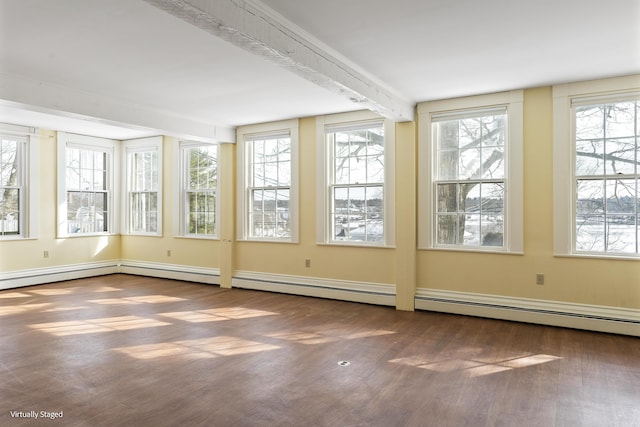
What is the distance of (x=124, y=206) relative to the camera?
28.5 feet

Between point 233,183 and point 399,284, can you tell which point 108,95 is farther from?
point 399,284

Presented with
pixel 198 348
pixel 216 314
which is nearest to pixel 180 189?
pixel 216 314

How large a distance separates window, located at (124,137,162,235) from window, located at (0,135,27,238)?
1859mm

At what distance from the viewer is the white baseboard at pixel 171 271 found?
7.43 m

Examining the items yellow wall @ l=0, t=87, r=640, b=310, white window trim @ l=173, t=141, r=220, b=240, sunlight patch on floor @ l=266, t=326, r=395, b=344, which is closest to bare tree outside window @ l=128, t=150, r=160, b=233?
yellow wall @ l=0, t=87, r=640, b=310

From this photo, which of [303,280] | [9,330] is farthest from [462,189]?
[9,330]

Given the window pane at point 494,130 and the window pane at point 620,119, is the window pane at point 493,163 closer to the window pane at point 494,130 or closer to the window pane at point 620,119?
the window pane at point 494,130

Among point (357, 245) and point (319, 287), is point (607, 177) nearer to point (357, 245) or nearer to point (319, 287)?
point (357, 245)

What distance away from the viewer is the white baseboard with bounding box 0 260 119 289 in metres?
6.90

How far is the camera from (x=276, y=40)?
3037mm

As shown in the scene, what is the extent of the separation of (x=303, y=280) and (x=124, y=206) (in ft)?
15.1

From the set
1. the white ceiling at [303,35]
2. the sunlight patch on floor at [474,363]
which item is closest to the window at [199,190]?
the white ceiling at [303,35]

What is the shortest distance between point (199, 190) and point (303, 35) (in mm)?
5008

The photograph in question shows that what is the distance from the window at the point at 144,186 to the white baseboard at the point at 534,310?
552cm
